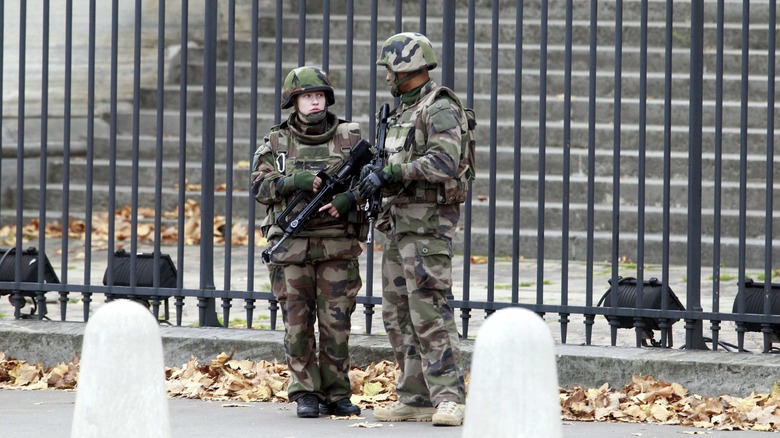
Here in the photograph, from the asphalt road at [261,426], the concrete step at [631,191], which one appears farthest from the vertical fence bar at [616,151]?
the concrete step at [631,191]

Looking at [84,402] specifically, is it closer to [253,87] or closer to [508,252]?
[253,87]

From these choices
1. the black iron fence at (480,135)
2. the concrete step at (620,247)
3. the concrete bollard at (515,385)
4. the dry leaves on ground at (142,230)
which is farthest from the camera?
the dry leaves on ground at (142,230)

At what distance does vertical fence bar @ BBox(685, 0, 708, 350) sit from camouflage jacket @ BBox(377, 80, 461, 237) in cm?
149

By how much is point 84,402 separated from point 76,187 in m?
9.16

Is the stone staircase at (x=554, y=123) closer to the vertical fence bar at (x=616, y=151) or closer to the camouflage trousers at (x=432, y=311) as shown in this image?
the vertical fence bar at (x=616, y=151)

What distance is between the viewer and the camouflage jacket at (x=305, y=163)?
6883 millimetres

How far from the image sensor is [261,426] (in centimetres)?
670

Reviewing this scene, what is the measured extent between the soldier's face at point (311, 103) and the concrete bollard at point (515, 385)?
8.83ft

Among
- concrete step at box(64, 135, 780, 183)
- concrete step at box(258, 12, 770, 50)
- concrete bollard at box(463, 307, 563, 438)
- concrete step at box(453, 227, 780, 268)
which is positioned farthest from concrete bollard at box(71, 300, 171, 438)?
concrete step at box(258, 12, 770, 50)

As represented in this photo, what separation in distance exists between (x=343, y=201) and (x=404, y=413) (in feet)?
3.41

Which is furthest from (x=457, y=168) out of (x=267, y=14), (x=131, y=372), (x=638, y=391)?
(x=267, y=14)

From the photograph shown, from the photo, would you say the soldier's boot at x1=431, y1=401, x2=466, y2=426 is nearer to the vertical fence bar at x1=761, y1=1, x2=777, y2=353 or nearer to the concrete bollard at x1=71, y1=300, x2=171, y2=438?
the vertical fence bar at x1=761, y1=1, x2=777, y2=353

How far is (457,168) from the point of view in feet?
21.6

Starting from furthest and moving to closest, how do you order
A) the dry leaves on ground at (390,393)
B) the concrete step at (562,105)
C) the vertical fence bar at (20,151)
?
the concrete step at (562,105), the vertical fence bar at (20,151), the dry leaves on ground at (390,393)
